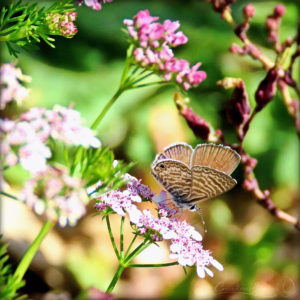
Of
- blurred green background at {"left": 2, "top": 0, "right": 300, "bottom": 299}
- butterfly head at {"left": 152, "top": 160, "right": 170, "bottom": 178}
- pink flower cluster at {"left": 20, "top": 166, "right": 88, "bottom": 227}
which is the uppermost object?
pink flower cluster at {"left": 20, "top": 166, "right": 88, "bottom": 227}

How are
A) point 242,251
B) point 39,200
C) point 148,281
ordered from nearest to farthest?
point 39,200 → point 242,251 → point 148,281

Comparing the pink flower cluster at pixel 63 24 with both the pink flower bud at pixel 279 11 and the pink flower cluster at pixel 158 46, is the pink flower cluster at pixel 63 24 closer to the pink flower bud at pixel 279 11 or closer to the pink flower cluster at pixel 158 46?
the pink flower cluster at pixel 158 46

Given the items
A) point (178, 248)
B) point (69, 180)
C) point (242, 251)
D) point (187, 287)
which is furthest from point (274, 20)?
point (242, 251)

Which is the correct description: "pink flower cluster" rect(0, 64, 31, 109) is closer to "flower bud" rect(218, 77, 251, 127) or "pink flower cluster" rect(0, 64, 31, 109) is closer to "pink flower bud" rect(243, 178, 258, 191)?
"flower bud" rect(218, 77, 251, 127)

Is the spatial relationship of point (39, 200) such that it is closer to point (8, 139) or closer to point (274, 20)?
point (8, 139)

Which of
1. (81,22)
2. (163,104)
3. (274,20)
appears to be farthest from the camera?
(81,22)

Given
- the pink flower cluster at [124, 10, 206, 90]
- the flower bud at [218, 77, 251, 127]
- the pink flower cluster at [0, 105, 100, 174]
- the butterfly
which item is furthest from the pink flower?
the flower bud at [218, 77, 251, 127]

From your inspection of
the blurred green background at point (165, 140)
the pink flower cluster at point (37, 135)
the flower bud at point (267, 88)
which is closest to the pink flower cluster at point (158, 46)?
the pink flower cluster at point (37, 135)
